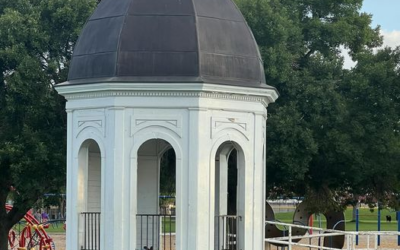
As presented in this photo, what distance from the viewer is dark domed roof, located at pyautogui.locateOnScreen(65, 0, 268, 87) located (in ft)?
50.9

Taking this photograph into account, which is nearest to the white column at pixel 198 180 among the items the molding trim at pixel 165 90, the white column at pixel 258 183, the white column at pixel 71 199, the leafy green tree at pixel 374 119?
the molding trim at pixel 165 90

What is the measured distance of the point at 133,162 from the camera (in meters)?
15.5

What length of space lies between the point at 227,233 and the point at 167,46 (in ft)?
11.1

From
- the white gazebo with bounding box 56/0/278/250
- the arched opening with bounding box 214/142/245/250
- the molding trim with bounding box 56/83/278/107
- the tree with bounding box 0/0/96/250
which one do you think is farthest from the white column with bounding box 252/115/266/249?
the tree with bounding box 0/0/96/250

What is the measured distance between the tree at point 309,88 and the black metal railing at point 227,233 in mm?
14452

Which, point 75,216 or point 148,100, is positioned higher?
point 148,100

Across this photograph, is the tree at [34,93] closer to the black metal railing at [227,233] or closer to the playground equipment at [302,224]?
the playground equipment at [302,224]

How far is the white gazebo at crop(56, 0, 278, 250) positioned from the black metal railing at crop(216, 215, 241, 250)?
27 millimetres

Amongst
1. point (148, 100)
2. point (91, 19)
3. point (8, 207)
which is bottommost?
point (8, 207)

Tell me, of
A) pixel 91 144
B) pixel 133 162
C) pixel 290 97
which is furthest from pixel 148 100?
pixel 290 97

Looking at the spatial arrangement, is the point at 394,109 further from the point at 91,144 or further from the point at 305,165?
the point at 91,144

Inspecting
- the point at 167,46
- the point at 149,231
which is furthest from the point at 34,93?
the point at 167,46

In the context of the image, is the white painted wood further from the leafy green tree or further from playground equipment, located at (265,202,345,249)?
the leafy green tree

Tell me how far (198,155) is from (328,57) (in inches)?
788
